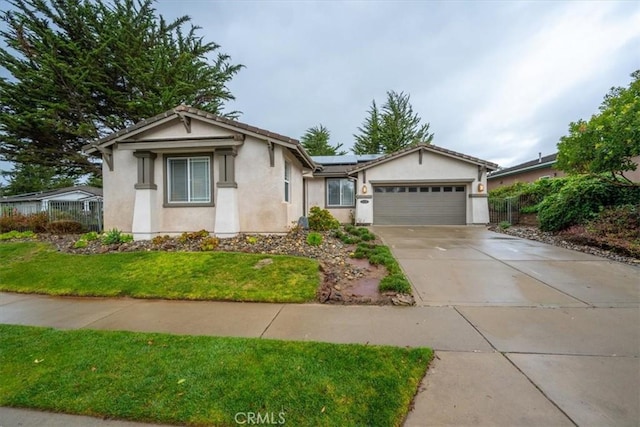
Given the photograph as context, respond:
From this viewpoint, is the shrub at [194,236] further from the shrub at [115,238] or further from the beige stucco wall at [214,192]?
the shrub at [115,238]

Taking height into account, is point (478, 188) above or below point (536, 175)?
below

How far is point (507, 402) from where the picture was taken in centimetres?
224

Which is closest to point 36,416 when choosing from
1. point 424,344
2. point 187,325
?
point 187,325

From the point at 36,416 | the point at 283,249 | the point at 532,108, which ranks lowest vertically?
the point at 36,416

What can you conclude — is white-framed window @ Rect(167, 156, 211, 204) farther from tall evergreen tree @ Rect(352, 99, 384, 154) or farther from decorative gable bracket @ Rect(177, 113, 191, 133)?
tall evergreen tree @ Rect(352, 99, 384, 154)

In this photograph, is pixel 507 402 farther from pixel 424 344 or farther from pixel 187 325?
pixel 187 325

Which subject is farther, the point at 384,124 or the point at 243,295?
the point at 384,124

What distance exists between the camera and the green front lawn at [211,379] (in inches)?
83.7

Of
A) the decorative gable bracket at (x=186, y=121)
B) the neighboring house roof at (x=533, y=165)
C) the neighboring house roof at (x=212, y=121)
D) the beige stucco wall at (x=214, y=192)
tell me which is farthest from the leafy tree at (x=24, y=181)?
the neighboring house roof at (x=533, y=165)

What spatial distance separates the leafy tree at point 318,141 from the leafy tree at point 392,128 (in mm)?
4113

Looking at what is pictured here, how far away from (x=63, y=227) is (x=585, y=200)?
19575 mm

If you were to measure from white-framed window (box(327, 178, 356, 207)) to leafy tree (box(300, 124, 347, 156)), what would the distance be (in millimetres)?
16403

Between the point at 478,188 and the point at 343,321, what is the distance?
14.0m

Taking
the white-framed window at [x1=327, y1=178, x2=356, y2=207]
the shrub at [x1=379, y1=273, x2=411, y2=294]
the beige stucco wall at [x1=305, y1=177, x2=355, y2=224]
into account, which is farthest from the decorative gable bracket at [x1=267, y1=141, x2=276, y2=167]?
the white-framed window at [x1=327, y1=178, x2=356, y2=207]
